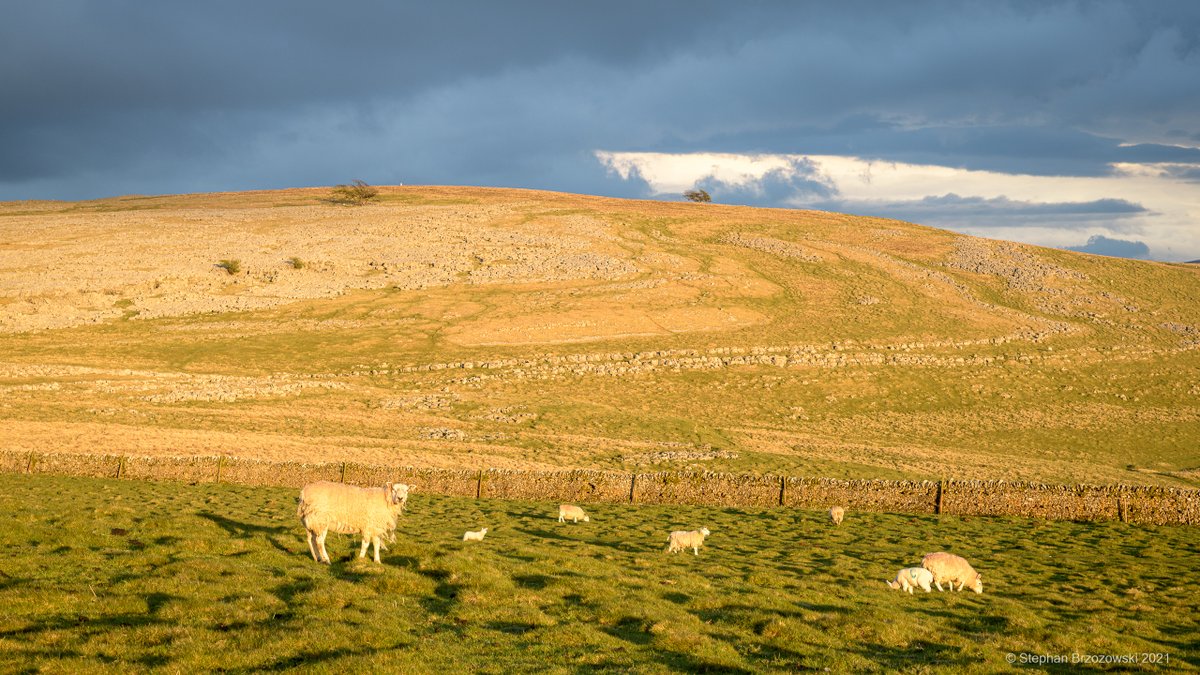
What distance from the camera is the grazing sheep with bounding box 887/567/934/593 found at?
20594 millimetres

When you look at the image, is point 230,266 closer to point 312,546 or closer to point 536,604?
point 312,546

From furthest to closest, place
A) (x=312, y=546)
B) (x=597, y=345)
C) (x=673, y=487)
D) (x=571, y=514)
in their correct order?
1. (x=597, y=345)
2. (x=673, y=487)
3. (x=571, y=514)
4. (x=312, y=546)

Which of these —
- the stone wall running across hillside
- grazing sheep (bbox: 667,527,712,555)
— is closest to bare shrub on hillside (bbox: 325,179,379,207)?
the stone wall running across hillside

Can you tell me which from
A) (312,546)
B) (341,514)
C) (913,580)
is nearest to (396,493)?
(341,514)

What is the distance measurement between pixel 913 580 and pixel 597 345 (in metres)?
61.1

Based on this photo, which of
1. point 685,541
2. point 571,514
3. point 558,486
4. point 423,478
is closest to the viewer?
point 685,541

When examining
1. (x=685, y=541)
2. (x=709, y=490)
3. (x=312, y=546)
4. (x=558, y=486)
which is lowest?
(x=558, y=486)

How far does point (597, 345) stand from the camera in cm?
8100

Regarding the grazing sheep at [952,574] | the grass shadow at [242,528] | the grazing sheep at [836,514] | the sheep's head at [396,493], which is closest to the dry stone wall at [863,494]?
the grazing sheep at [836,514]

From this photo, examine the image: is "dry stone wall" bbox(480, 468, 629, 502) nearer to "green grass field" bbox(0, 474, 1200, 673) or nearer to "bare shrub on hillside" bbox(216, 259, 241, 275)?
"green grass field" bbox(0, 474, 1200, 673)

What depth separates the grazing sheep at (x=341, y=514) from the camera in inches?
778

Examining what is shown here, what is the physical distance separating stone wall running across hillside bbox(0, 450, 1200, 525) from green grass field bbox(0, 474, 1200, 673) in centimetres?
637

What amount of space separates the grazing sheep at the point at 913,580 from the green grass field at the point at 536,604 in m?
0.72

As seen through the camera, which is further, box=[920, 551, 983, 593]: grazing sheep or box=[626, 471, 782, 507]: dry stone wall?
box=[626, 471, 782, 507]: dry stone wall
